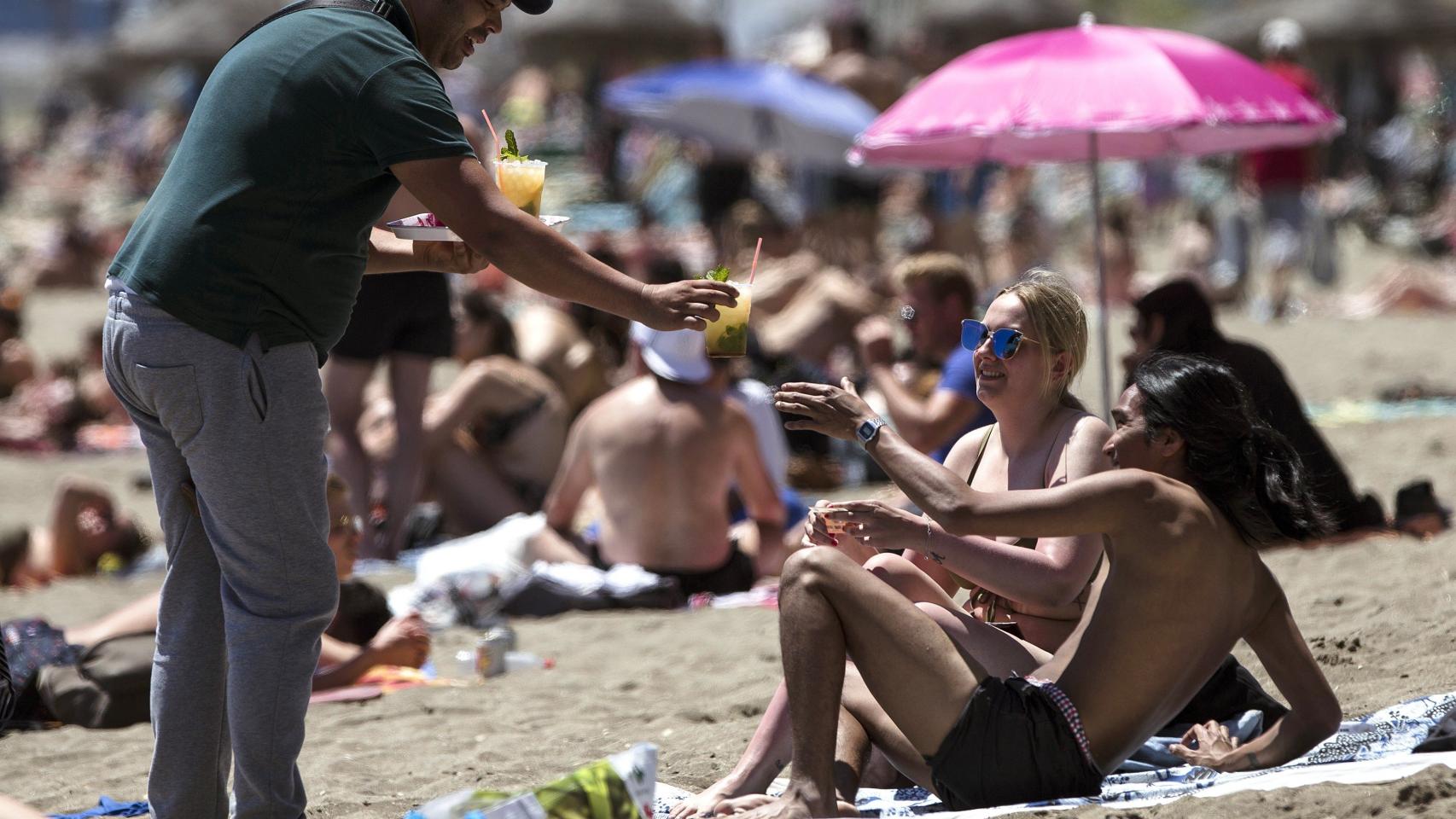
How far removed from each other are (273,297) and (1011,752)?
1.47m

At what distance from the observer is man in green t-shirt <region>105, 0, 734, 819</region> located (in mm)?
2510

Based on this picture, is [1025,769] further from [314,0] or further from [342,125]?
[314,0]

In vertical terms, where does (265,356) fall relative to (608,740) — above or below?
above

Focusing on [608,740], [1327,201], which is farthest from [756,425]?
[1327,201]

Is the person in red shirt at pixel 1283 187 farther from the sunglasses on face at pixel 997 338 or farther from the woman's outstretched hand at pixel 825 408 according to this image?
the woman's outstretched hand at pixel 825 408

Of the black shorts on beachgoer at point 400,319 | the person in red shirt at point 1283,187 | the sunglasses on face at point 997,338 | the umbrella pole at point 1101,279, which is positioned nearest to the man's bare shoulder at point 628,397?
the black shorts on beachgoer at point 400,319

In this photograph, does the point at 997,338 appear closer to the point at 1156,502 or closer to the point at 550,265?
the point at 1156,502

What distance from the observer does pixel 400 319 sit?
595 centimetres

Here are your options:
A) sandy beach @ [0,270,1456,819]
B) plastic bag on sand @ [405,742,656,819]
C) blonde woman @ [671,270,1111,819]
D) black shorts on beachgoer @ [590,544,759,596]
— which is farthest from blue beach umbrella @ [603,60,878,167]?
plastic bag on sand @ [405,742,656,819]

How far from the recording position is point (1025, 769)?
2818mm

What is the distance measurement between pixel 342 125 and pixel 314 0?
29cm

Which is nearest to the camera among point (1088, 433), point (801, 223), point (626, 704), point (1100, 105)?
point (1088, 433)

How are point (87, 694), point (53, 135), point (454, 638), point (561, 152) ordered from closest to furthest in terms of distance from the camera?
point (87, 694)
point (454, 638)
point (561, 152)
point (53, 135)

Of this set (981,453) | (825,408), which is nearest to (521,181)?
(825,408)
